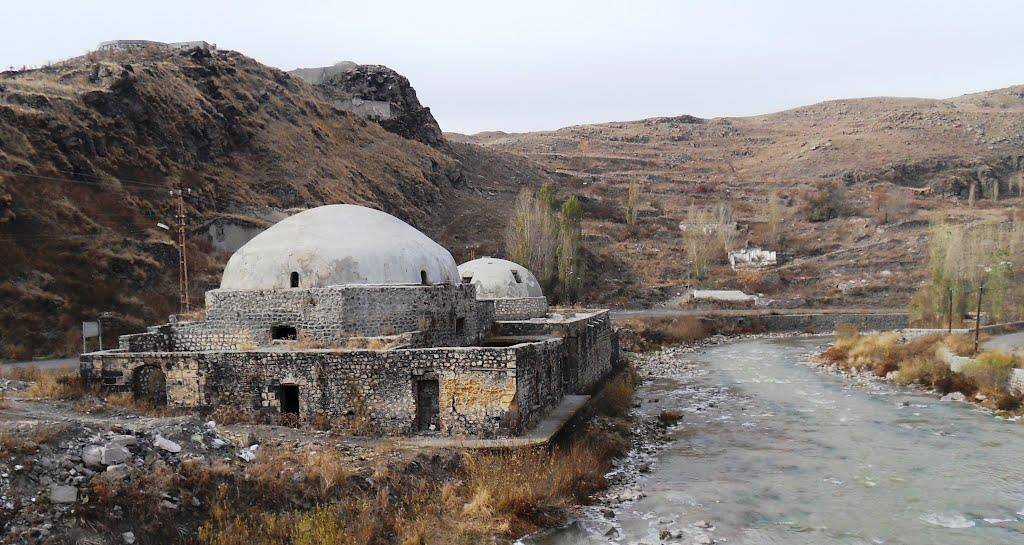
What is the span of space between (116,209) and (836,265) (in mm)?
46057

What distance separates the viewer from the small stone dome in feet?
77.1

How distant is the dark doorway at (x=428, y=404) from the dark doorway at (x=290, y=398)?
87.7 inches

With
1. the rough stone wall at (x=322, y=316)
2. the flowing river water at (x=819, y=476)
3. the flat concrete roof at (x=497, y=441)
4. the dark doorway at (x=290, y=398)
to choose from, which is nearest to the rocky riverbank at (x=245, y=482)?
the flat concrete roof at (x=497, y=441)

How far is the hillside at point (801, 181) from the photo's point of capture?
50219 millimetres

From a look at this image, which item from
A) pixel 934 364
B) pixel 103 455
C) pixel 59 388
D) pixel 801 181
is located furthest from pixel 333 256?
pixel 801 181

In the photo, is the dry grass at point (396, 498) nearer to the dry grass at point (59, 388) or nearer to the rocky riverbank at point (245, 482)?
the rocky riverbank at point (245, 482)

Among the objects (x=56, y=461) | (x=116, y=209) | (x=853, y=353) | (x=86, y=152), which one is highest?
(x=86, y=152)

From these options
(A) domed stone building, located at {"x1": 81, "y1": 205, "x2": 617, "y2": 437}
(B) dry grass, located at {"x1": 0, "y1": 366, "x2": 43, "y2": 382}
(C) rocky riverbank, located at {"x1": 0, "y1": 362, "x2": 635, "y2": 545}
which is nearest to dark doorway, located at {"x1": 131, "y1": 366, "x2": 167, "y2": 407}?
(A) domed stone building, located at {"x1": 81, "y1": 205, "x2": 617, "y2": 437}

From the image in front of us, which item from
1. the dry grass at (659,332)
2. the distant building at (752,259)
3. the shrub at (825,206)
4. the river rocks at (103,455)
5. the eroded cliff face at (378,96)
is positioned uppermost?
the eroded cliff face at (378,96)

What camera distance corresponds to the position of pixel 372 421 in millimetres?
12117

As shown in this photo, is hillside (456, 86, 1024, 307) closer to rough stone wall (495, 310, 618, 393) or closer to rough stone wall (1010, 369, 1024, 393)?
rough stone wall (495, 310, 618, 393)

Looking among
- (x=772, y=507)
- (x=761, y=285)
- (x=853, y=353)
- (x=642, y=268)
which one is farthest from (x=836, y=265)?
(x=772, y=507)

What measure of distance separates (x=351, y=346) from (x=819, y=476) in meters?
8.87

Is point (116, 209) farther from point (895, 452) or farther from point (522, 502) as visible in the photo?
point (895, 452)
